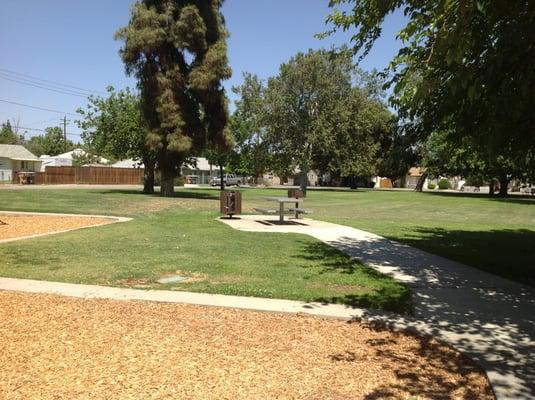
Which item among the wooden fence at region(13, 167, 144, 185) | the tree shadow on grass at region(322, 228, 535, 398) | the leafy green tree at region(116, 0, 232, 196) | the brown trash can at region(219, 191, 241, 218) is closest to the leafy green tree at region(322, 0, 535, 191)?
the tree shadow on grass at region(322, 228, 535, 398)

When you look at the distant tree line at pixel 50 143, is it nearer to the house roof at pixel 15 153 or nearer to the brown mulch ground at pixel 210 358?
the house roof at pixel 15 153

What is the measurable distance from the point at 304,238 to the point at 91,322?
7.72m

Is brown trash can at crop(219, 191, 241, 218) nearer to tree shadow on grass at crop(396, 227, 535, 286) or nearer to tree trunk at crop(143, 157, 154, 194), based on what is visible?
tree shadow on grass at crop(396, 227, 535, 286)

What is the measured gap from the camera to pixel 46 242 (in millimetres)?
10781

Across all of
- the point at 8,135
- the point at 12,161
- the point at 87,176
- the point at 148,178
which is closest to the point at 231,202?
the point at 148,178

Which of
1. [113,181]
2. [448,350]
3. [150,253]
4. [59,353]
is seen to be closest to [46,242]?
[150,253]

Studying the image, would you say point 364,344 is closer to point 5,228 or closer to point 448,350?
point 448,350

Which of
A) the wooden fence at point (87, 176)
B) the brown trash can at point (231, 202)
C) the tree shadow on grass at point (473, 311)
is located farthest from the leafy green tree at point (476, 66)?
the wooden fence at point (87, 176)

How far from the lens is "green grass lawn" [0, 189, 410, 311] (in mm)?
6973

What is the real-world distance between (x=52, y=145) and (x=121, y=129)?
88.4 meters

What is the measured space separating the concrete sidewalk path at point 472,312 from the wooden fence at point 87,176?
51.6 metres

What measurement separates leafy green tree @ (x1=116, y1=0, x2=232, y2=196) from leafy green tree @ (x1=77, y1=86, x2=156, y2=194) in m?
2.59

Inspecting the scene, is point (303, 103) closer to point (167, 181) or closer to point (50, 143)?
point (167, 181)

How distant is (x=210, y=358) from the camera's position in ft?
14.7
